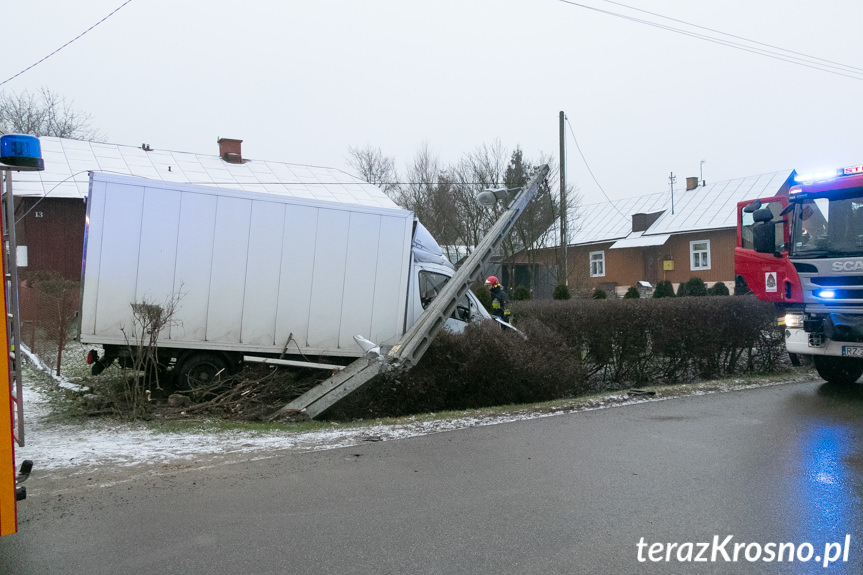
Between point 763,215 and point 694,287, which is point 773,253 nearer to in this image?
point 763,215

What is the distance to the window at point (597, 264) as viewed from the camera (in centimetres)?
4331

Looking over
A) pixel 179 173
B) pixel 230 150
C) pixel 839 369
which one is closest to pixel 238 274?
pixel 839 369

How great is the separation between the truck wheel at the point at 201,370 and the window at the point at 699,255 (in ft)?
108

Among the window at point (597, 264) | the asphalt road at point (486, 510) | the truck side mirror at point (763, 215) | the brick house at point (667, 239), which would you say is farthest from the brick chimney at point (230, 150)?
the window at point (597, 264)

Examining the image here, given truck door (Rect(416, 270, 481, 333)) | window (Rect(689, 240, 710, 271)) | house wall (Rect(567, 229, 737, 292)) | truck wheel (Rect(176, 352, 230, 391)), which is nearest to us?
truck wheel (Rect(176, 352, 230, 391))

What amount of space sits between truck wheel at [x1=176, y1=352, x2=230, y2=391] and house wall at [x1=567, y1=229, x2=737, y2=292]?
2507cm

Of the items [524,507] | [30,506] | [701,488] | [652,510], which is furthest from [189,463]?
[701,488]

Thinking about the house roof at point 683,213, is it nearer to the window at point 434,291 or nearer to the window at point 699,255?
the window at point 699,255

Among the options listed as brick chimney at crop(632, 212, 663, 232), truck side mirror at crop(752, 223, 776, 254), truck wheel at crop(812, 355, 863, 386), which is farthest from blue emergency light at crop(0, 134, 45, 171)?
brick chimney at crop(632, 212, 663, 232)

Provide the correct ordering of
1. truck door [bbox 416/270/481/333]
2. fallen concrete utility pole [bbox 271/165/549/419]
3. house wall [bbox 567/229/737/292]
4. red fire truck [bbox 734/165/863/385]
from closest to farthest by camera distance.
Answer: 1. fallen concrete utility pole [bbox 271/165/549/419]
2. red fire truck [bbox 734/165/863/385]
3. truck door [bbox 416/270/481/333]
4. house wall [bbox 567/229/737/292]

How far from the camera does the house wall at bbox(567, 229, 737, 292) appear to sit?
1425 inches

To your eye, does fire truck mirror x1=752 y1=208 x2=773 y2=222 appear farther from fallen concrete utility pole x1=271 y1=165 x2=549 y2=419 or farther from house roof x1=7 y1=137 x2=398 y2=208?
house roof x1=7 y1=137 x2=398 y2=208

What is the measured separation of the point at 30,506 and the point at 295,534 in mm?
2242

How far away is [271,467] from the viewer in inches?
237
